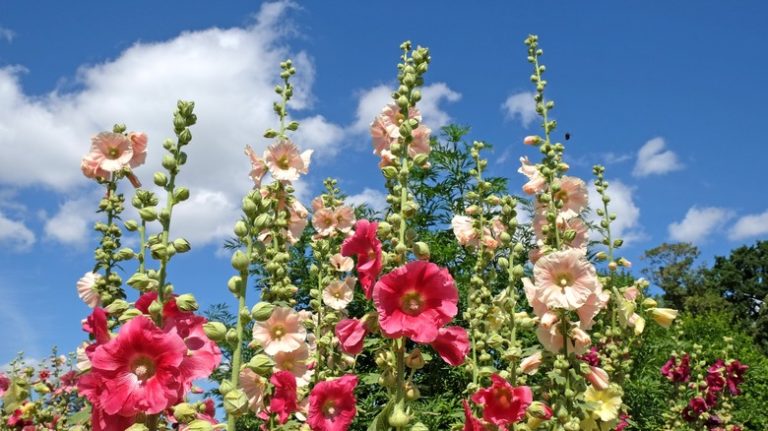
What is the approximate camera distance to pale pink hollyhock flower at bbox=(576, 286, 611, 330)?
9.39 feet

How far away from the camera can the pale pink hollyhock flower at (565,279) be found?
2.80 meters

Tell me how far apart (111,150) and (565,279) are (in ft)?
7.58

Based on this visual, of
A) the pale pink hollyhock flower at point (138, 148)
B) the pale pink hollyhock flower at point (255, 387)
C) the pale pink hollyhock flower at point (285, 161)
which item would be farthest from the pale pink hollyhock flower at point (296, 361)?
the pale pink hollyhock flower at point (138, 148)

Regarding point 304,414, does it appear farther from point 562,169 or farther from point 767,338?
point 767,338

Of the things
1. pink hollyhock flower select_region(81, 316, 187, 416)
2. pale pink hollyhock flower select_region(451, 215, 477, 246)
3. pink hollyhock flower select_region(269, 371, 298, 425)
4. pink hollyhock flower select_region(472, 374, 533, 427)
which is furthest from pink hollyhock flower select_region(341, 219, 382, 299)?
pale pink hollyhock flower select_region(451, 215, 477, 246)

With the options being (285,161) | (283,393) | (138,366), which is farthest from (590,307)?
(138,366)

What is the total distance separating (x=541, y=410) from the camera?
8.73 ft

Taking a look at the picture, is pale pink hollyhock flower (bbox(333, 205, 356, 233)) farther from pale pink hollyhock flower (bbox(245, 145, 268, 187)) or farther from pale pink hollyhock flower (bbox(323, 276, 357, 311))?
pale pink hollyhock flower (bbox(245, 145, 268, 187))

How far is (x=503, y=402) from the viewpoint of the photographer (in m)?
2.62

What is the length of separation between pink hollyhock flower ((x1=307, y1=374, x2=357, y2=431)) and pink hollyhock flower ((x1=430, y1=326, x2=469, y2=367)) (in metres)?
0.55

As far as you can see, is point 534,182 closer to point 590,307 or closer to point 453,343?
point 590,307

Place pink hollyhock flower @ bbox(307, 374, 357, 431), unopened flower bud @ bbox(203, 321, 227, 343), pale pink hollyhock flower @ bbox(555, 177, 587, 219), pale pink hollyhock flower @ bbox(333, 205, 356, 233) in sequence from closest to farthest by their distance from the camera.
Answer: unopened flower bud @ bbox(203, 321, 227, 343) < pink hollyhock flower @ bbox(307, 374, 357, 431) < pale pink hollyhock flower @ bbox(555, 177, 587, 219) < pale pink hollyhock flower @ bbox(333, 205, 356, 233)

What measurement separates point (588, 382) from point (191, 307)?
79.4 inches

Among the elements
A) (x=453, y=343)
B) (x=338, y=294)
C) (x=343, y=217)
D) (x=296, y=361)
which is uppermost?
(x=343, y=217)
